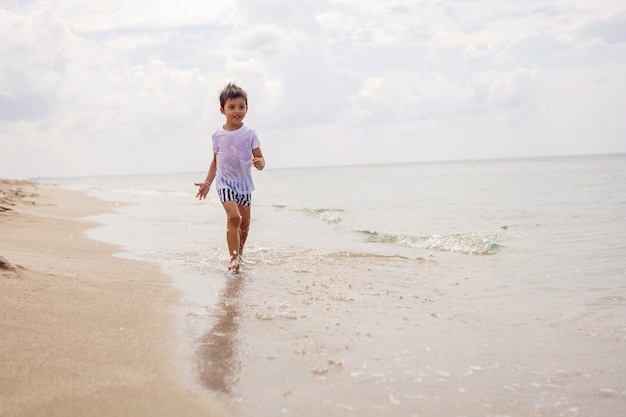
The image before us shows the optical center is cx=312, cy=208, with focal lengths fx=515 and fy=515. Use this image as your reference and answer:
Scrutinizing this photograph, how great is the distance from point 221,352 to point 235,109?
337 centimetres

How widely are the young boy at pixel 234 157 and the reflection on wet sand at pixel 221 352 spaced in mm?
1808

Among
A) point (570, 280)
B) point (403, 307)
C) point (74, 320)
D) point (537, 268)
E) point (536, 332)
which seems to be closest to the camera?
point (74, 320)

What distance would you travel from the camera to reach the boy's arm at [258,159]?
5.46 m

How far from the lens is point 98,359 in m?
2.42

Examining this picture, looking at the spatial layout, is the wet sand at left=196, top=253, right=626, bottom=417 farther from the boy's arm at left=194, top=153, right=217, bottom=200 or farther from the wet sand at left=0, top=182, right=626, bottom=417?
the boy's arm at left=194, top=153, right=217, bottom=200

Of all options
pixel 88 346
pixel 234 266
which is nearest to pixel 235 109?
pixel 234 266

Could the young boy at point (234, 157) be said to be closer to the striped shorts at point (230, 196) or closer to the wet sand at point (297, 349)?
the striped shorts at point (230, 196)

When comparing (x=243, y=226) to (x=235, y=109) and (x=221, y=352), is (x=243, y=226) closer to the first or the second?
(x=235, y=109)

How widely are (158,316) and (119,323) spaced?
33 centimetres

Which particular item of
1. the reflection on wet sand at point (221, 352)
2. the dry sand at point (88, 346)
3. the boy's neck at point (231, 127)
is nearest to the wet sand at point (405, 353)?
the reflection on wet sand at point (221, 352)

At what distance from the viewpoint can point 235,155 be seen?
5.68 m

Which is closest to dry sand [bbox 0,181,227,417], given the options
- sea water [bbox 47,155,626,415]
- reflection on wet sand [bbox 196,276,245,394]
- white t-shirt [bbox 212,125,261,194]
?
reflection on wet sand [bbox 196,276,245,394]

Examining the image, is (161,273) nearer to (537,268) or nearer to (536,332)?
(536,332)

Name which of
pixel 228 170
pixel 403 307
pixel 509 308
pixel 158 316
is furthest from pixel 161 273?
pixel 509 308
